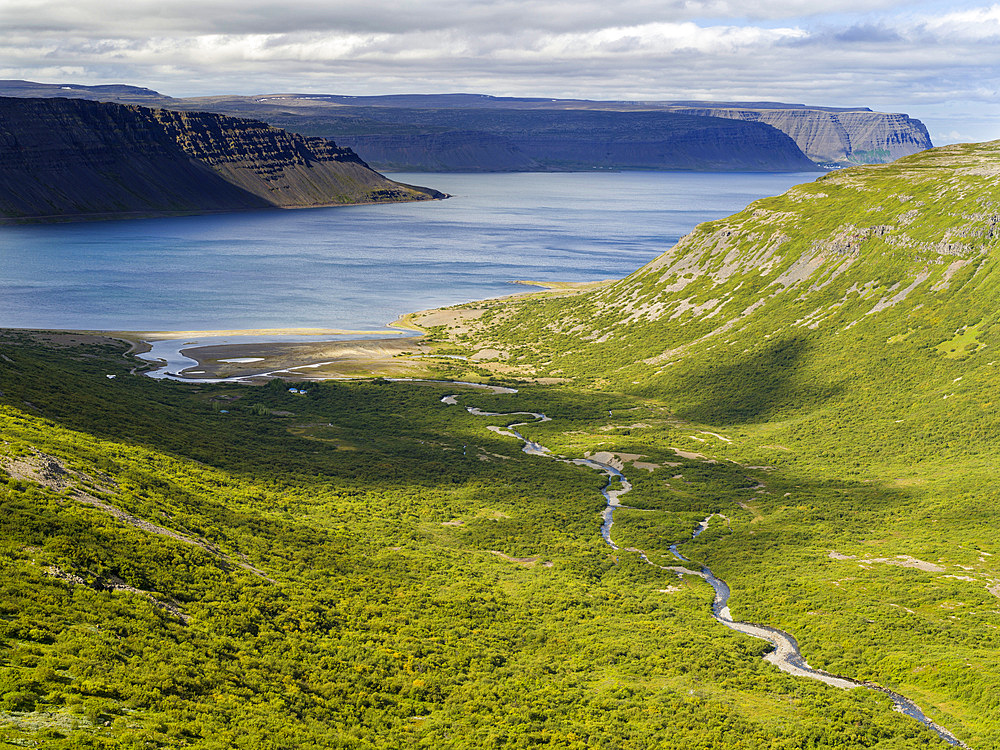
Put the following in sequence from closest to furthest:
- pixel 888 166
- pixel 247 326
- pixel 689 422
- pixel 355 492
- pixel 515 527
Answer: pixel 515 527
pixel 355 492
pixel 689 422
pixel 888 166
pixel 247 326

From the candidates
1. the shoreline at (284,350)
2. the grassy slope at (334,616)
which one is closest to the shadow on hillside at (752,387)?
the grassy slope at (334,616)

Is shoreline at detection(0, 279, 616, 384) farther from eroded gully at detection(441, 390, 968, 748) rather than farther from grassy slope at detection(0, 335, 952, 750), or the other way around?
grassy slope at detection(0, 335, 952, 750)

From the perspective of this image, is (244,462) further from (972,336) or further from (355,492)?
(972,336)

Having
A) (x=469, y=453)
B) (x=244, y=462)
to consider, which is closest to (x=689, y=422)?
(x=469, y=453)

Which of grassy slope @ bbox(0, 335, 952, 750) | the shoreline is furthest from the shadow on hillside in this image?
the shoreline

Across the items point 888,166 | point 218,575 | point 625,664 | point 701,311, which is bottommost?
point 625,664
